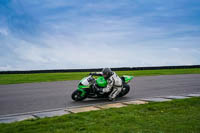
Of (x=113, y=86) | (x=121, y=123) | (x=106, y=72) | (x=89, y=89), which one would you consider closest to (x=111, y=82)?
(x=113, y=86)

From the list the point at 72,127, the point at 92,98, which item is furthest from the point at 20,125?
the point at 92,98

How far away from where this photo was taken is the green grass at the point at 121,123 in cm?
512

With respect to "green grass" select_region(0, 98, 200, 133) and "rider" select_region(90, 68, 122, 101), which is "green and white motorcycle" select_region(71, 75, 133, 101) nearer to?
"rider" select_region(90, 68, 122, 101)

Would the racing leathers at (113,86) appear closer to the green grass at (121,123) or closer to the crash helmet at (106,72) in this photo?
the crash helmet at (106,72)

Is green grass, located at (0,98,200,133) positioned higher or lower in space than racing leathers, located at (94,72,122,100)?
lower

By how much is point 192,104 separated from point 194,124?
284 centimetres

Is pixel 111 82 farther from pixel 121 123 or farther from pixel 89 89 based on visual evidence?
pixel 121 123

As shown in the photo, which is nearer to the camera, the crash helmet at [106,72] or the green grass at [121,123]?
the green grass at [121,123]

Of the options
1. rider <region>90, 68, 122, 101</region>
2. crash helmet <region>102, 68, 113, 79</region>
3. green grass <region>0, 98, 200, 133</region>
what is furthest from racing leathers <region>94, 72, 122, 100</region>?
green grass <region>0, 98, 200, 133</region>

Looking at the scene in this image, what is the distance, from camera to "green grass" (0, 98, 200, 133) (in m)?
5.12

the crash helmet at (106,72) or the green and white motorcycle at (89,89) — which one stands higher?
the crash helmet at (106,72)

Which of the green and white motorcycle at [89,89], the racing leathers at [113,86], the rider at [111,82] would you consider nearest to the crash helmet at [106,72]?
the rider at [111,82]

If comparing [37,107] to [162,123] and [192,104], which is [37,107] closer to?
[162,123]

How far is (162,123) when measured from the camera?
5.57m
